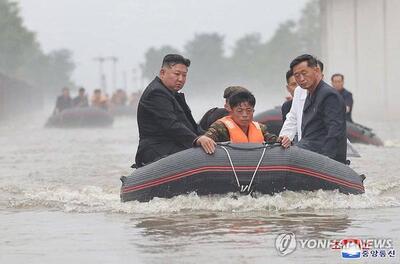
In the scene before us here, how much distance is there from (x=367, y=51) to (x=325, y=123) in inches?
1321

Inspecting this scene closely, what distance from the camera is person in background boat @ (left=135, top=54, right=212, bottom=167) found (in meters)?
10.2

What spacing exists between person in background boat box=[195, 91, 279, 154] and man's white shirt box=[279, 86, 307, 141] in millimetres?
701

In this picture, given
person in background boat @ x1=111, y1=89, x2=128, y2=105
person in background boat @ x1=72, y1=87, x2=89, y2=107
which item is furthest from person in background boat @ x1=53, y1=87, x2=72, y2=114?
person in background boat @ x1=111, y1=89, x2=128, y2=105

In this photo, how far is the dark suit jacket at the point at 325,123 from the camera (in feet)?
33.8

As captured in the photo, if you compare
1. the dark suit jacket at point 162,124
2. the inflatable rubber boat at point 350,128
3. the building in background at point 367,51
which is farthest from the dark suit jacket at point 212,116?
the building in background at point 367,51

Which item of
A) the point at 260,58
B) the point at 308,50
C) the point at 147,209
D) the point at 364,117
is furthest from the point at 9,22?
the point at 260,58

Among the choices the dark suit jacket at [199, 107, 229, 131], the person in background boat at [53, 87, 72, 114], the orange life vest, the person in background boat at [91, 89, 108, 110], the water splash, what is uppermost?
the person in background boat at [91, 89, 108, 110]

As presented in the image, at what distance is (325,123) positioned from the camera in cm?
1042

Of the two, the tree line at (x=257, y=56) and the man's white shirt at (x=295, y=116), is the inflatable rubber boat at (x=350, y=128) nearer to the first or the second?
the man's white shirt at (x=295, y=116)

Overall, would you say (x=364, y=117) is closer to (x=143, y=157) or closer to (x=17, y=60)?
(x=143, y=157)

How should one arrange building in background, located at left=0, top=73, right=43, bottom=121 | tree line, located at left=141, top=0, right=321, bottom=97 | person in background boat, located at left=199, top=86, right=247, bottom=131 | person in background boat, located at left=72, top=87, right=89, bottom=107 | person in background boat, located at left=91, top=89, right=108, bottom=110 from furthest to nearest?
tree line, located at left=141, top=0, right=321, bottom=97, building in background, located at left=0, top=73, right=43, bottom=121, person in background boat, located at left=91, top=89, right=108, bottom=110, person in background boat, located at left=72, top=87, right=89, bottom=107, person in background boat, located at left=199, top=86, right=247, bottom=131

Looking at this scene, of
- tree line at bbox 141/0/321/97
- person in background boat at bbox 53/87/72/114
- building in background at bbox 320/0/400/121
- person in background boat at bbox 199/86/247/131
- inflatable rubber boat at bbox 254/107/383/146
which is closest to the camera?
person in background boat at bbox 199/86/247/131

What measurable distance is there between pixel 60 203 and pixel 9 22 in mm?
63333

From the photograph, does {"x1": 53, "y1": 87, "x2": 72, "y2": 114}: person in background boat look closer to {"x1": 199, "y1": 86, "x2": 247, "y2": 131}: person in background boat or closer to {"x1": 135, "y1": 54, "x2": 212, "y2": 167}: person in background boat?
{"x1": 199, "y1": 86, "x2": 247, "y2": 131}: person in background boat
